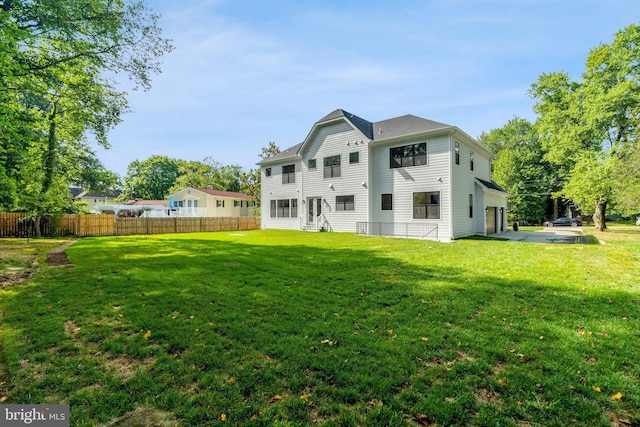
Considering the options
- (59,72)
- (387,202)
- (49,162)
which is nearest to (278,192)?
(387,202)

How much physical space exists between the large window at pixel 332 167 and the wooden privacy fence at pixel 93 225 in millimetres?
11401

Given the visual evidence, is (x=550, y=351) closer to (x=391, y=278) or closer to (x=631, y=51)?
(x=391, y=278)

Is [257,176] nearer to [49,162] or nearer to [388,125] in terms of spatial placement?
[49,162]

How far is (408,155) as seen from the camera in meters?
16.5

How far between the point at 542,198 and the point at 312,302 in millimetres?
43643

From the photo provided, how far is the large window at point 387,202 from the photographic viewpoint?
17.2m

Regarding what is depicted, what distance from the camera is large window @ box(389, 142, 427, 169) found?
15959 mm

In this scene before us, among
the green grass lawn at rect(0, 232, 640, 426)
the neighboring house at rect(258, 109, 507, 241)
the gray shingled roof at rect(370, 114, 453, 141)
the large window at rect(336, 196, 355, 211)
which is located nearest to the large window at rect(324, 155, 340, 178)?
the neighboring house at rect(258, 109, 507, 241)

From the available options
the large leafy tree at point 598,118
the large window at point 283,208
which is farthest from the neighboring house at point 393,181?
the large leafy tree at point 598,118

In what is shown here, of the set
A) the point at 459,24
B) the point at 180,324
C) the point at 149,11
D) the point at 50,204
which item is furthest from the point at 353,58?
the point at 50,204

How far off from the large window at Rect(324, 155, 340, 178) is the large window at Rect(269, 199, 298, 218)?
3.87 meters

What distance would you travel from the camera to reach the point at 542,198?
36969 millimetres

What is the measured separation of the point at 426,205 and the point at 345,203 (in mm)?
5163

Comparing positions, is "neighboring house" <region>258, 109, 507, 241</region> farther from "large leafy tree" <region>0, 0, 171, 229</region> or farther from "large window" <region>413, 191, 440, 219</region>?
"large leafy tree" <region>0, 0, 171, 229</region>
